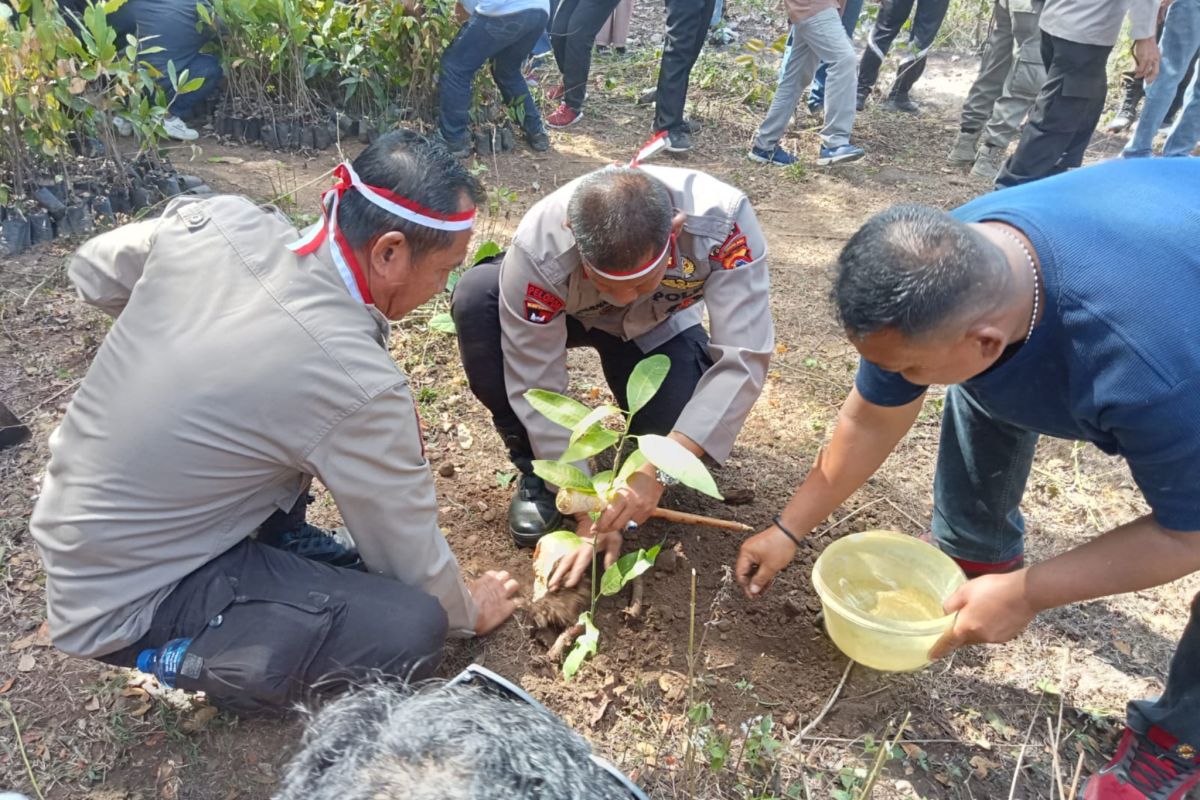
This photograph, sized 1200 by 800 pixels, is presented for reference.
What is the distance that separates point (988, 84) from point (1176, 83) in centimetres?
103

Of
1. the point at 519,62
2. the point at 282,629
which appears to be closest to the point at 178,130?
the point at 519,62

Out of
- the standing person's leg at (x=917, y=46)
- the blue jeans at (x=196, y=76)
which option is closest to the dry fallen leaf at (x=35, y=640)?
the blue jeans at (x=196, y=76)

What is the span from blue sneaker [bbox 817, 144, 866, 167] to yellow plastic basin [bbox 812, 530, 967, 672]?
3833mm

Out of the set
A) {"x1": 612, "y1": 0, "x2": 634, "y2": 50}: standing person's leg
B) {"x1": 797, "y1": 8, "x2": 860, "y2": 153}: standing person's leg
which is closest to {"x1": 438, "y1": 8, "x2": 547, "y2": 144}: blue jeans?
{"x1": 797, "y1": 8, "x2": 860, "y2": 153}: standing person's leg

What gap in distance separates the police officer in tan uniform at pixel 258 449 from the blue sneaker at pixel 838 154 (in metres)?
4.05

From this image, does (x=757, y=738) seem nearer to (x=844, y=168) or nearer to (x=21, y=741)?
(x=21, y=741)

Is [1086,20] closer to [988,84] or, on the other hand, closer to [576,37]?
[988,84]

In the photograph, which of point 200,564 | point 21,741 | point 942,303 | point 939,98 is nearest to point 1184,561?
point 942,303

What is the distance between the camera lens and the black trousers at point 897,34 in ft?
19.3

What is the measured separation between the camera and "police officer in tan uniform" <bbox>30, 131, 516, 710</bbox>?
1.53 metres

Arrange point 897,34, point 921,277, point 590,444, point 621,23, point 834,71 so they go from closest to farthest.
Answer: point 921,277, point 590,444, point 834,71, point 897,34, point 621,23

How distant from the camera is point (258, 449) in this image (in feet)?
5.13

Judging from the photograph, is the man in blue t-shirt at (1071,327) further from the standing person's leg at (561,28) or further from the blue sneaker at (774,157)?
the standing person's leg at (561,28)

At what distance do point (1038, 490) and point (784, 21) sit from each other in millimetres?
7351
